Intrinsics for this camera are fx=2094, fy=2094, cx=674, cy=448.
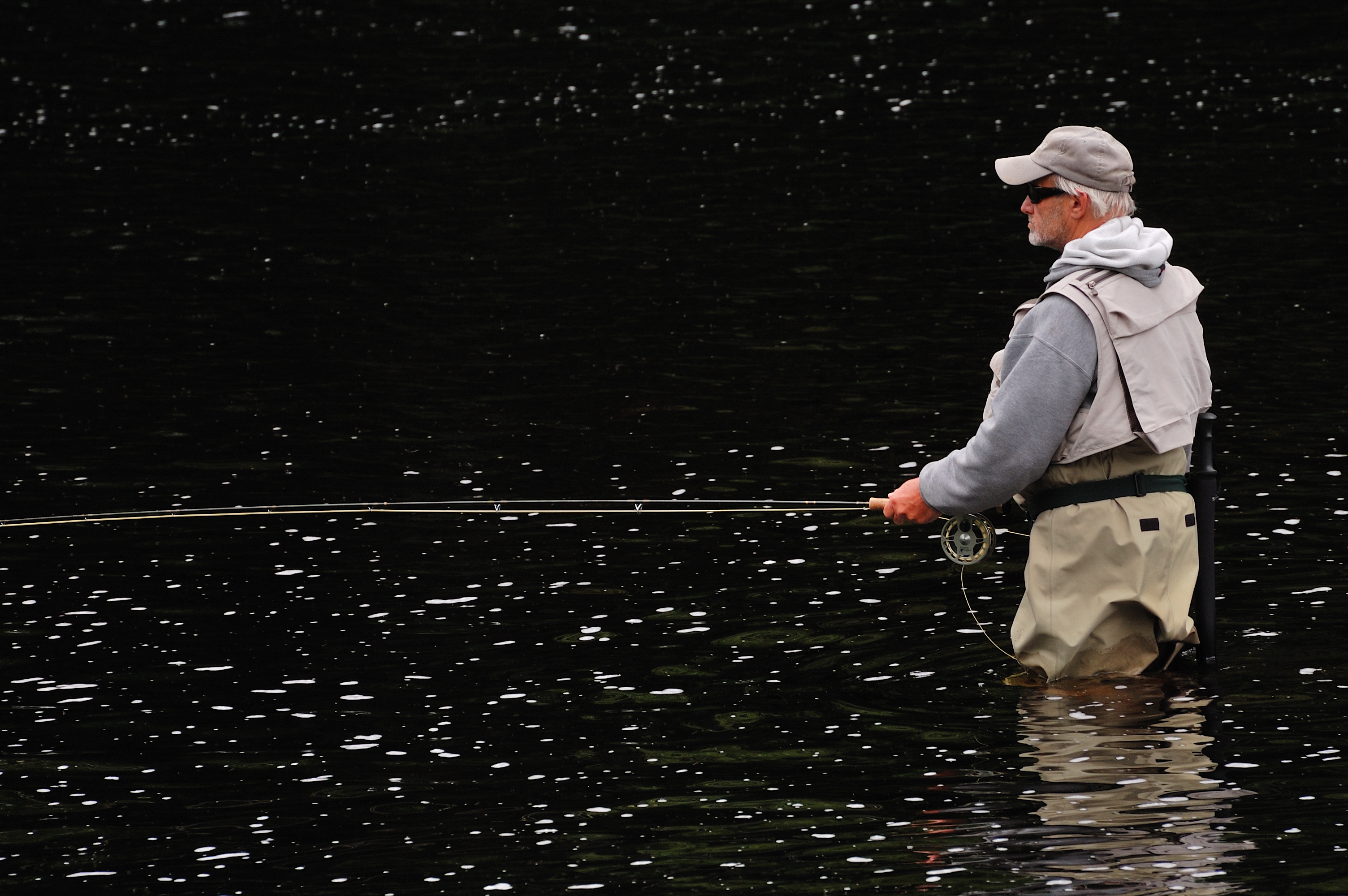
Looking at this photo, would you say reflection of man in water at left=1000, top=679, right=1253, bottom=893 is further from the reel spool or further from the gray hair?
the gray hair

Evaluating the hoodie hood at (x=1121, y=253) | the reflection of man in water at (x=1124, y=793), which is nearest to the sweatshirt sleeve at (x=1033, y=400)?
the hoodie hood at (x=1121, y=253)

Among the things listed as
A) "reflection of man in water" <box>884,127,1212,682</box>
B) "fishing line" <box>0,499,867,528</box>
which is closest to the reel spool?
"reflection of man in water" <box>884,127,1212,682</box>

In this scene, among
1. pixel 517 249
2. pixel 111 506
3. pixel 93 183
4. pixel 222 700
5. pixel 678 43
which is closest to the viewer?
pixel 222 700

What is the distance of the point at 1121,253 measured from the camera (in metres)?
5.70

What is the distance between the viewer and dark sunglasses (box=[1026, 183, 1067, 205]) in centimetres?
589

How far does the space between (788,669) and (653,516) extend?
2205 millimetres

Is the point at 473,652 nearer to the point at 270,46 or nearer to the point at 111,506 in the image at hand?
the point at 111,506

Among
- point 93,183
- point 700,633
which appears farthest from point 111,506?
point 93,183

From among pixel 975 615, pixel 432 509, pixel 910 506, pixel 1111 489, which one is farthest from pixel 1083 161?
pixel 432 509

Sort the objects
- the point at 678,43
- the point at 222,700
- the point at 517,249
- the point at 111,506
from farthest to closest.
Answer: the point at 678,43, the point at 517,249, the point at 111,506, the point at 222,700

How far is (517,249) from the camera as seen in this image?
15156 millimetres

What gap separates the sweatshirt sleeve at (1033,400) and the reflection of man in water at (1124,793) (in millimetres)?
743

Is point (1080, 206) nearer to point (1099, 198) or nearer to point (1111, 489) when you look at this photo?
point (1099, 198)

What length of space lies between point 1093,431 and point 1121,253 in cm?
49
